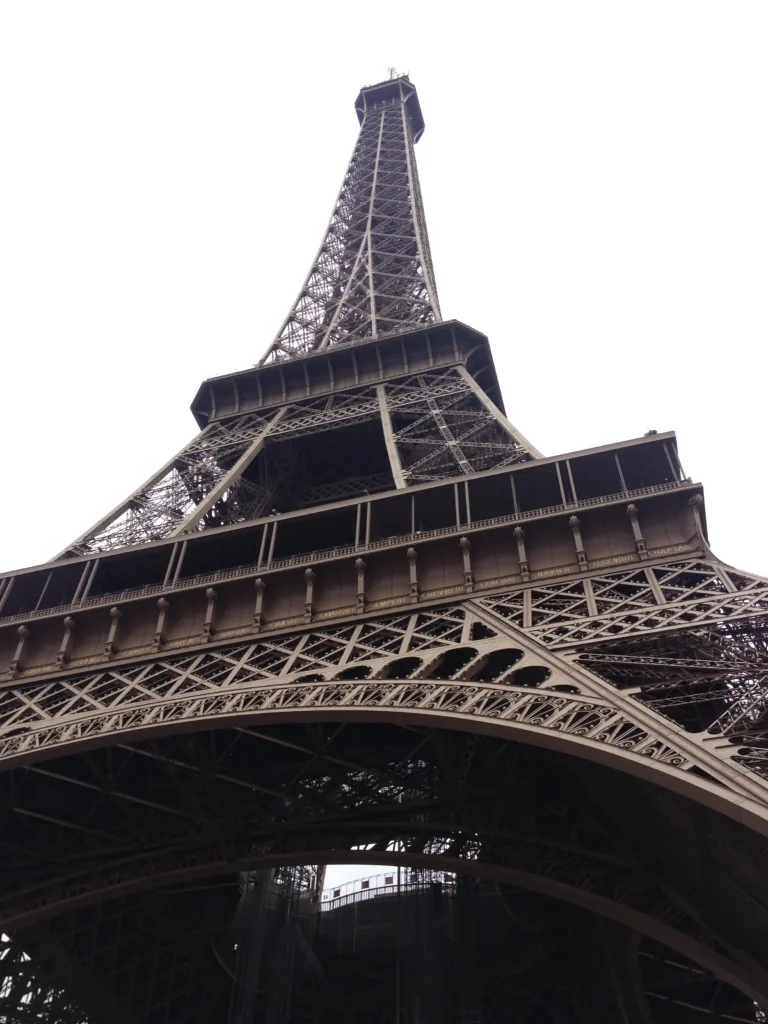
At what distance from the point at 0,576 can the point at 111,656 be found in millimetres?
3968

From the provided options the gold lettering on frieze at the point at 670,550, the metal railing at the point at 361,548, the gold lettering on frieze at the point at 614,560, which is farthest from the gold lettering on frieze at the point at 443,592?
the gold lettering on frieze at the point at 670,550

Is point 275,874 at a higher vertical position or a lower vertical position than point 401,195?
lower

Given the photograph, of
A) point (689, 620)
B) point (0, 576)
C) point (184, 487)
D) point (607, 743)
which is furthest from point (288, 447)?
point (607, 743)

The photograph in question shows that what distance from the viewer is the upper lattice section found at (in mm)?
36125

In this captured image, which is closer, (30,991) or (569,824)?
(569,824)

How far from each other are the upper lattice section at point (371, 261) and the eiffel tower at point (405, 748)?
9441mm

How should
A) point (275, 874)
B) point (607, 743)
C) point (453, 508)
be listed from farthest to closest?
1. point (275, 874)
2. point (453, 508)
3. point (607, 743)

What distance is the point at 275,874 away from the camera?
2584 cm

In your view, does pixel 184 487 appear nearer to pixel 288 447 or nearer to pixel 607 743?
pixel 288 447

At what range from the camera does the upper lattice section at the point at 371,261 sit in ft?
119

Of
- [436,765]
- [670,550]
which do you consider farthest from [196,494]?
[670,550]

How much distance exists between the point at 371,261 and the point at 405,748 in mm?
26665

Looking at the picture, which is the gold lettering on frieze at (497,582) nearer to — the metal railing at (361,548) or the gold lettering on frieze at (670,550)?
the metal railing at (361,548)

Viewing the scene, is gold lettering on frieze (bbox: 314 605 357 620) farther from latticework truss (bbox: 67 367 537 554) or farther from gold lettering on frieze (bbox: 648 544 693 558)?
gold lettering on frieze (bbox: 648 544 693 558)
